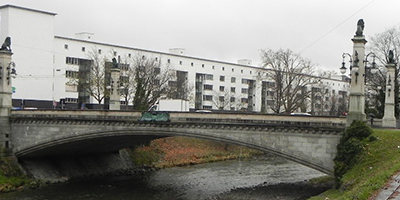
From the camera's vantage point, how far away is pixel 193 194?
1435 inches

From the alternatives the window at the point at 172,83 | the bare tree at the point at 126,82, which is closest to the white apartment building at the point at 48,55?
the bare tree at the point at 126,82

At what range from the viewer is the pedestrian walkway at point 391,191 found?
1614 centimetres

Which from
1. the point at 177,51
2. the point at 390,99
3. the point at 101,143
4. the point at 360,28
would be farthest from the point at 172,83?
the point at 360,28

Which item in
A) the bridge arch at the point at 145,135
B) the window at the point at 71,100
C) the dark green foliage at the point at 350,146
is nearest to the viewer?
the dark green foliage at the point at 350,146

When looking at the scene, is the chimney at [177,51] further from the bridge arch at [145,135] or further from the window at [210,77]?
the bridge arch at [145,135]

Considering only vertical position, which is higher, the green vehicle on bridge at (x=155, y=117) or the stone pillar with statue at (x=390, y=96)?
the stone pillar with statue at (x=390, y=96)

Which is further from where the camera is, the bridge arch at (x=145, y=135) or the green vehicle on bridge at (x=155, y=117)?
the green vehicle on bridge at (x=155, y=117)

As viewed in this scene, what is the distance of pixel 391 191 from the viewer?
668 inches

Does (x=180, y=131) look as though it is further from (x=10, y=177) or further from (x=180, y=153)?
(x=180, y=153)

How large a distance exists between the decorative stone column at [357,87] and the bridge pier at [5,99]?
29955 millimetres

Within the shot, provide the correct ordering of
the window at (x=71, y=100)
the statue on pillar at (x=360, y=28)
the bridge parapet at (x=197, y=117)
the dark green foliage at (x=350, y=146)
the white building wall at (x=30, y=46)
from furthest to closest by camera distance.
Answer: the window at (x=71, y=100) → the white building wall at (x=30, y=46) → the bridge parapet at (x=197, y=117) → the statue on pillar at (x=360, y=28) → the dark green foliage at (x=350, y=146)

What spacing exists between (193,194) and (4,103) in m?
19.7

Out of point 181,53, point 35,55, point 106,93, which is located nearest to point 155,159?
point 106,93

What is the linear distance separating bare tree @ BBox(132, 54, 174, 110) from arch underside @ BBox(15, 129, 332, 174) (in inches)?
436
